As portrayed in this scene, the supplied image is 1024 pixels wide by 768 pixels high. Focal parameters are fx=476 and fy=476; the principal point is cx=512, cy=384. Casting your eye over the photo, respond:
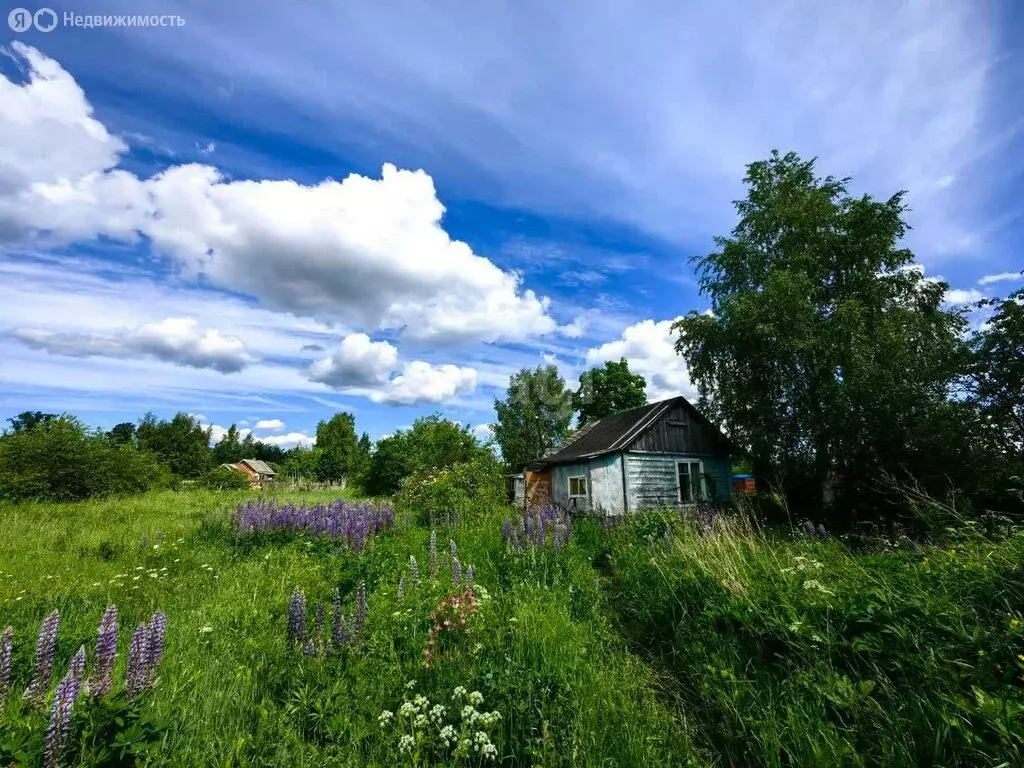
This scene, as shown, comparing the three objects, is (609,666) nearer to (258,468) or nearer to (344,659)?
(344,659)

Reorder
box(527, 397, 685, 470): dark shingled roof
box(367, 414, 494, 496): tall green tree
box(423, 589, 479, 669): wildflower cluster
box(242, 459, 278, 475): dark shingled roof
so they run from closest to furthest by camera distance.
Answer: box(423, 589, 479, 669): wildflower cluster < box(527, 397, 685, 470): dark shingled roof < box(367, 414, 494, 496): tall green tree < box(242, 459, 278, 475): dark shingled roof

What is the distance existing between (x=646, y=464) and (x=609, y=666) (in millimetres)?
16410

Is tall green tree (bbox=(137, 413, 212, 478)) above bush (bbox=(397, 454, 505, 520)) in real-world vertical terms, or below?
above

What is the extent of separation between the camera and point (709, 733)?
13.1 feet

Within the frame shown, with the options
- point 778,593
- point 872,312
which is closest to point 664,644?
point 778,593

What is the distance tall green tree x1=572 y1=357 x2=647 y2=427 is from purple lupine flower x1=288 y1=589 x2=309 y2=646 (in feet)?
131

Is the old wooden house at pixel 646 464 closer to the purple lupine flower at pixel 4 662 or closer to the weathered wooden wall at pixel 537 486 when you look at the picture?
the weathered wooden wall at pixel 537 486

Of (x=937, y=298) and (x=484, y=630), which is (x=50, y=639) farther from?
(x=937, y=298)

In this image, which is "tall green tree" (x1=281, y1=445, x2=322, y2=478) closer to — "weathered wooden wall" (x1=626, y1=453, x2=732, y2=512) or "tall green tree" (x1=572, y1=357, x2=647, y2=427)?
"tall green tree" (x1=572, y1=357, x2=647, y2=427)

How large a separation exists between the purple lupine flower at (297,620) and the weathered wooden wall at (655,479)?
16.6m

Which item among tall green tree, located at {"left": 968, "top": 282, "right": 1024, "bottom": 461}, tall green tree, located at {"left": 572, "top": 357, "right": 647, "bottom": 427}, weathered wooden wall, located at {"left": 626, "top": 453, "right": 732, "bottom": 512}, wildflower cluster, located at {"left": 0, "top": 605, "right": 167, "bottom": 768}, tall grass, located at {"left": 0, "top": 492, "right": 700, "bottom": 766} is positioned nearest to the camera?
wildflower cluster, located at {"left": 0, "top": 605, "right": 167, "bottom": 768}

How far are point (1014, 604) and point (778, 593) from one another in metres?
1.71

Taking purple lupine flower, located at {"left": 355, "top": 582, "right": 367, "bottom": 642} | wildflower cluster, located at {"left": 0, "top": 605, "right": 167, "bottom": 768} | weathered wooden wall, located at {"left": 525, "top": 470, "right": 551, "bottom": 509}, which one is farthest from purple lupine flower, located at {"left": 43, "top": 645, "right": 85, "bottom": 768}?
weathered wooden wall, located at {"left": 525, "top": 470, "right": 551, "bottom": 509}

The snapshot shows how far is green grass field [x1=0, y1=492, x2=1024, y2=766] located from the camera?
305 cm
